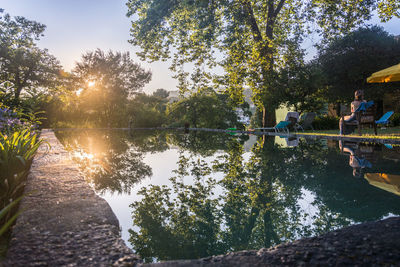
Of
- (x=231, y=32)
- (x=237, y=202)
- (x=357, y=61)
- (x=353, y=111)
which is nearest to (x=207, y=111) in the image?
(x=231, y=32)

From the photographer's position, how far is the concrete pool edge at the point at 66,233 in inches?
39.0

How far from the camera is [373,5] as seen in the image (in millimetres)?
10906

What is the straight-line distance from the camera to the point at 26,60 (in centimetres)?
1819

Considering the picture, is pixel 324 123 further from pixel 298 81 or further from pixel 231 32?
pixel 231 32

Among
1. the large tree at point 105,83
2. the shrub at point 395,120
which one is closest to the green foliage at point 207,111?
the large tree at point 105,83

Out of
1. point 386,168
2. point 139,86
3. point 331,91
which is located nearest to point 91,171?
point 386,168

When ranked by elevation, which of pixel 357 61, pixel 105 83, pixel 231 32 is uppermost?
pixel 105 83

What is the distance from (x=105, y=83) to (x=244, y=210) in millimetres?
28208

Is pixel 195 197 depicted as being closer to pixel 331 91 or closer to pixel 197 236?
pixel 197 236

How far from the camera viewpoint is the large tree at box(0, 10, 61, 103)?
17.1 meters

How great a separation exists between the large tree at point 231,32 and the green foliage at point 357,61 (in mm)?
3339

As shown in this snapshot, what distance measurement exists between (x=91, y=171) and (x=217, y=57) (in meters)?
10.1

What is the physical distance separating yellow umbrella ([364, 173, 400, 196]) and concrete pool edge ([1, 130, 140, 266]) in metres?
2.47

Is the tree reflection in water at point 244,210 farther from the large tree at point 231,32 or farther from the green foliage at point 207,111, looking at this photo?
the green foliage at point 207,111
